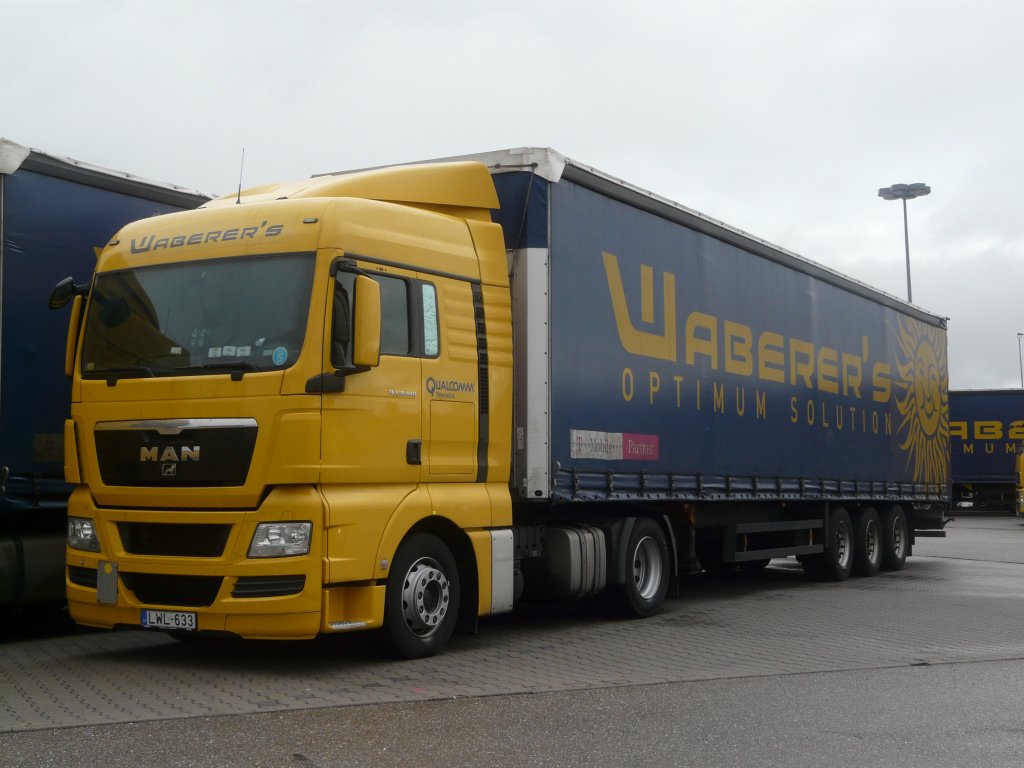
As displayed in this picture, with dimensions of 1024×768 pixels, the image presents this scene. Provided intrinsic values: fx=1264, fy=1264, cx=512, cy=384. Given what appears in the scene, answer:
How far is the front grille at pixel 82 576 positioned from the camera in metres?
8.61

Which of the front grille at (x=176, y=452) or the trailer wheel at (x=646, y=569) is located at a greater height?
the front grille at (x=176, y=452)

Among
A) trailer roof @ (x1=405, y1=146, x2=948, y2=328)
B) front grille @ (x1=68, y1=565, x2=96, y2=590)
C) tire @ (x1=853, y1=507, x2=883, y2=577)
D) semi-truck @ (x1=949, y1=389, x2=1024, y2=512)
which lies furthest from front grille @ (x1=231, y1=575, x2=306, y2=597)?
semi-truck @ (x1=949, y1=389, x2=1024, y2=512)

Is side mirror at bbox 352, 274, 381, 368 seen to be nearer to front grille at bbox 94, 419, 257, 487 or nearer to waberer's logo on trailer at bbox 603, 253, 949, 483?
front grille at bbox 94, 419, 257, 487

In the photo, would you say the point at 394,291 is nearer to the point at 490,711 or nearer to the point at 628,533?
the point at 490,711

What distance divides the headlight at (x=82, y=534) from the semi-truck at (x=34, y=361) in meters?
0.94

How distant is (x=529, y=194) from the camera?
406 inches

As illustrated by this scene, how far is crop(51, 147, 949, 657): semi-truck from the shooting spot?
8078 mm

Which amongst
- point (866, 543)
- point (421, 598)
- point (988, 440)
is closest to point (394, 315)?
point (421, 598)

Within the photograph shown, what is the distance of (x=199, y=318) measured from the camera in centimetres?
845

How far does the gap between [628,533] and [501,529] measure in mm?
2097

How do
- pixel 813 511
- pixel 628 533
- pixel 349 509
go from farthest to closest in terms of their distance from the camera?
1. pixel 813 511
2. pixel 628 533
3. pixel 349 509

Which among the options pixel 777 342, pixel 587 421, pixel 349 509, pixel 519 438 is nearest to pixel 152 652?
pixel 349 509

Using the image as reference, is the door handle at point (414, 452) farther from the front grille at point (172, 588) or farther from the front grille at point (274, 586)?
the front grille at point (172, 588)

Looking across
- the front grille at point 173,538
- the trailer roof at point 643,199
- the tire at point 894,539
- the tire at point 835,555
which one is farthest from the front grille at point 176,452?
the tire at point 894,539
